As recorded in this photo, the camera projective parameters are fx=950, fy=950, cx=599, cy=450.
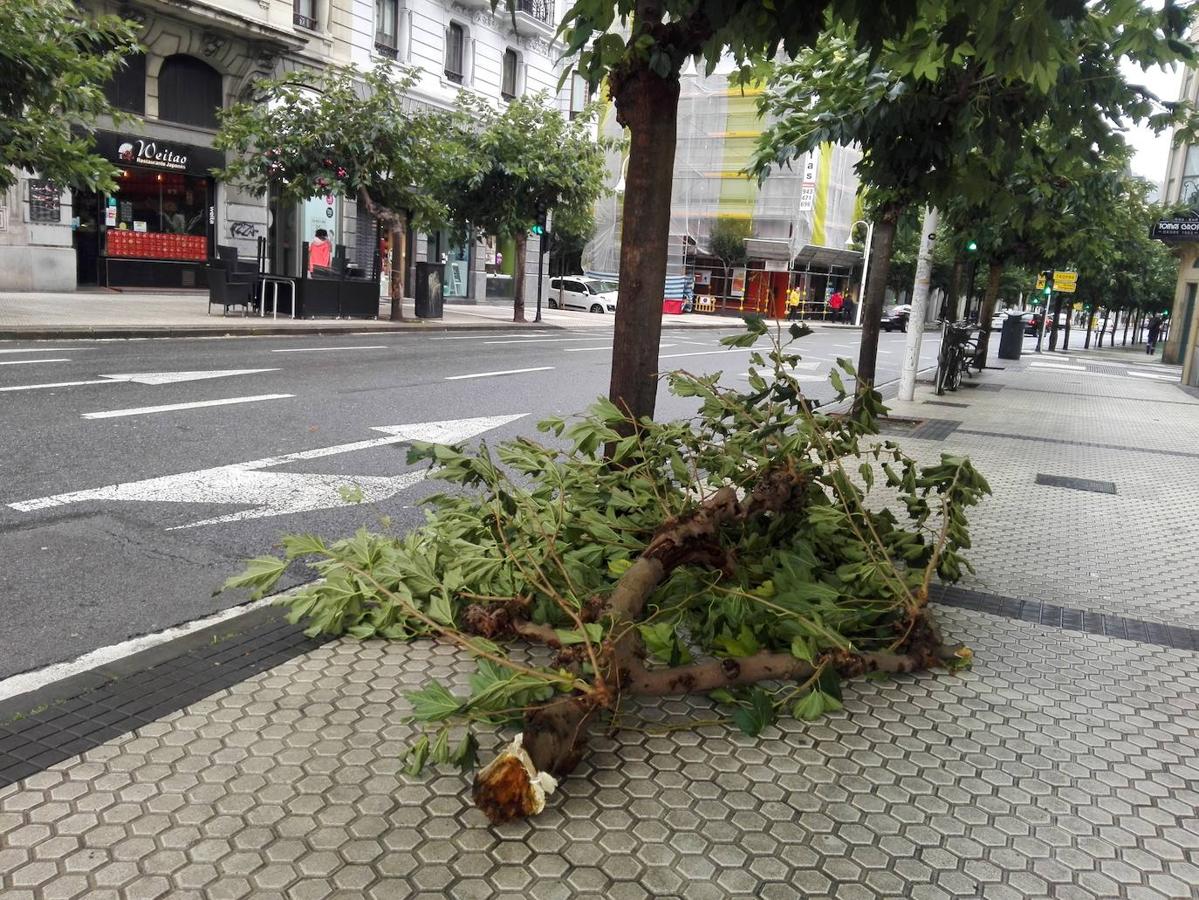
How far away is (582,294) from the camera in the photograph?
4269 cm

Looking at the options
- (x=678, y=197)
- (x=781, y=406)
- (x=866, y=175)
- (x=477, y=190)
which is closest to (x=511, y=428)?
(x=866, y=175)

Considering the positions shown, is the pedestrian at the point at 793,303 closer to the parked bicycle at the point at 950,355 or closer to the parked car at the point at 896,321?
the parked car at the point at 896,321

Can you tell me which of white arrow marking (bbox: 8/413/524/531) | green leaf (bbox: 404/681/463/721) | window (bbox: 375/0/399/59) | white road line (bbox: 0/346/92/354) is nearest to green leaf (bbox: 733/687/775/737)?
green leaf (bbox: 404/681/463/721)

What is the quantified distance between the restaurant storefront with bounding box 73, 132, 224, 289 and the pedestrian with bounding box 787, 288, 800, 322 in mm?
32026

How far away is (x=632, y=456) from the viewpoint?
14.2 ft

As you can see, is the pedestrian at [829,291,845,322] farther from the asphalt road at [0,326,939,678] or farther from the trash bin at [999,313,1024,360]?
the asphalt road at [0,326,939,678]

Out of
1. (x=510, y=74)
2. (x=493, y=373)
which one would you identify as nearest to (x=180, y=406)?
(x=493, y=373)

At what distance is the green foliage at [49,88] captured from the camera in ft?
41.5

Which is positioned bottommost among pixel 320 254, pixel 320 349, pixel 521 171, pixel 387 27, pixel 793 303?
pixel 320 349

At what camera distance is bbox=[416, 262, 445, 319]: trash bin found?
25953mm

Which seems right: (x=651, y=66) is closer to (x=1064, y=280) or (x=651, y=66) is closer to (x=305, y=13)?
(x=305, y=13)

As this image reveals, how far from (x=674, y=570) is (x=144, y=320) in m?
15.7

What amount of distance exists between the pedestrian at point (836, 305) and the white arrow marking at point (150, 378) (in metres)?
44.3

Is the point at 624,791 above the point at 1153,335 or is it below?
below
